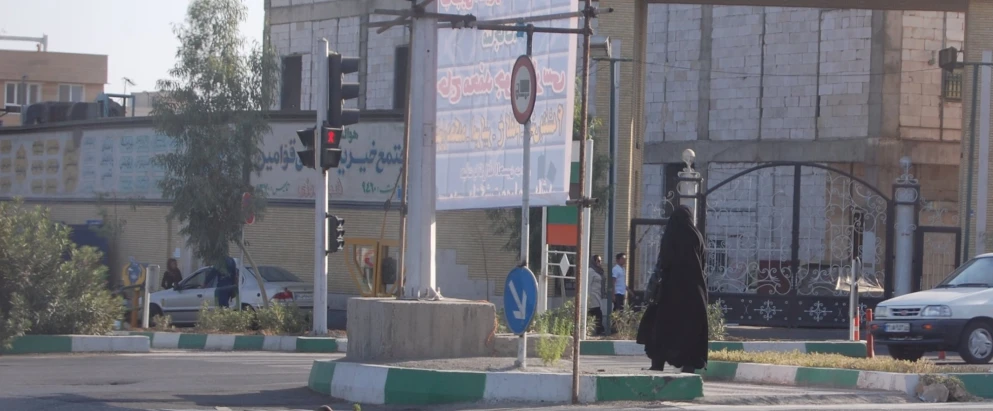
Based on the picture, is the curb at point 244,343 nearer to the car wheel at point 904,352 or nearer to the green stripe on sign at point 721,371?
the green stripe on sign at point 721,371

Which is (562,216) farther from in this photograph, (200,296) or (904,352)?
(200,296)

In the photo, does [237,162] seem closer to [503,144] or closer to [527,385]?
[503,144]

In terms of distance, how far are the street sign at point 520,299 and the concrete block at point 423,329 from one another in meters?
1.11

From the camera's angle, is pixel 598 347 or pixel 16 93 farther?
pixel 16 93

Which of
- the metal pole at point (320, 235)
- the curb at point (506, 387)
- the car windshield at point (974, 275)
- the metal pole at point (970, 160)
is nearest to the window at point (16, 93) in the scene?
the metal pole at point (320, 235)

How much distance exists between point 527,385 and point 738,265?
50.3 feet

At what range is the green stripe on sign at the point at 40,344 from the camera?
49.6ft

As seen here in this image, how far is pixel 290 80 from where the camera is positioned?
3781 centimetres

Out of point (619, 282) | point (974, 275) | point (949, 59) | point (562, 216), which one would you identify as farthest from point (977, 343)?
point (949, 59)

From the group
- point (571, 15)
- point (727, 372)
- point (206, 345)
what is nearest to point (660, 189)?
point (206, 345)

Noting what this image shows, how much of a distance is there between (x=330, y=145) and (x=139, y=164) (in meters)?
16.0

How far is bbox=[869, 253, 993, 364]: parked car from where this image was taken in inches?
587

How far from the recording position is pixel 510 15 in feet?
34.8

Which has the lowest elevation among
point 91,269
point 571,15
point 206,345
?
point 206,345
